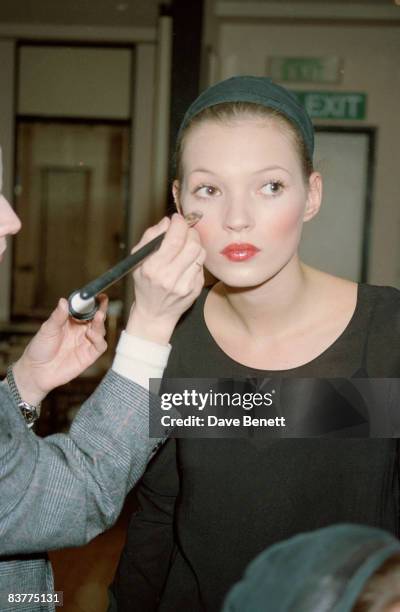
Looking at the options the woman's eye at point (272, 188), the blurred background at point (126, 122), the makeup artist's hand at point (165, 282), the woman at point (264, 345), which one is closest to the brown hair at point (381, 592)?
the woman at point (264, 345)

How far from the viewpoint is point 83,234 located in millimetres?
3180

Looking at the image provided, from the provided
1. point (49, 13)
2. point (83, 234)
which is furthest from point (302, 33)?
point (83, 234)

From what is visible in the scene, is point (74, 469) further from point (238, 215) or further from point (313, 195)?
point (313, 195)

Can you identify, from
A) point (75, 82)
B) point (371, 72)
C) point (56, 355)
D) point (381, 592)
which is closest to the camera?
point (381, 592)

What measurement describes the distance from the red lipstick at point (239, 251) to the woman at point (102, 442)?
0.26 ft

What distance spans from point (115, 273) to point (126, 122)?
280 centimetres

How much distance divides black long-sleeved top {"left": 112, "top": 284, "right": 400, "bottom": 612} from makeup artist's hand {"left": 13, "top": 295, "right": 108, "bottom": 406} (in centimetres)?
9

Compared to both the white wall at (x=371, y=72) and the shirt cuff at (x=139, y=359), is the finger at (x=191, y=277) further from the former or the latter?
the white wall at (x=371, y=72)

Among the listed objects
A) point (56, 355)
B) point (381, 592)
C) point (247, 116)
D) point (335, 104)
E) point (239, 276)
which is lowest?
point (381, 592)

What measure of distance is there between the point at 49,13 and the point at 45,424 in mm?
2087

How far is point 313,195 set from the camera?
2.24 feet

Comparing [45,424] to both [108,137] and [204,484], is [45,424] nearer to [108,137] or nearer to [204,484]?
[204,484]

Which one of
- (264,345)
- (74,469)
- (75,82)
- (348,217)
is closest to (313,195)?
(264,345)

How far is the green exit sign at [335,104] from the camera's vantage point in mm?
1572
